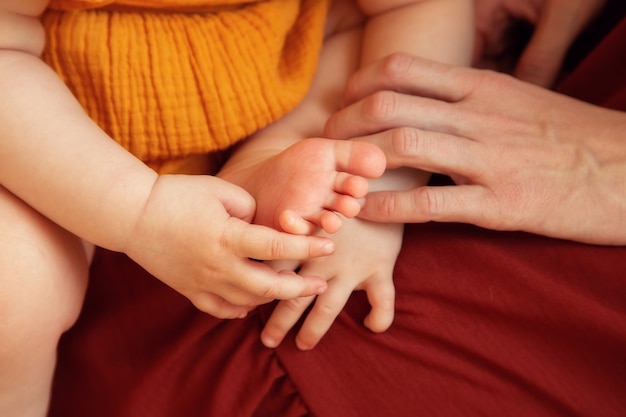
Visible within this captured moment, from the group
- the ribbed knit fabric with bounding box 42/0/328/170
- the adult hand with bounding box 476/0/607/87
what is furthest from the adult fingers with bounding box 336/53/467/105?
the adult hand with bounding box 476/0/607/87

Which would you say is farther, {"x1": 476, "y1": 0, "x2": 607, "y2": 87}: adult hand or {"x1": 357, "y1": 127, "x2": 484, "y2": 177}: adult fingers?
{"x1": 476, "y1": 0, "x2": 607, "y2": 87}: adult hand

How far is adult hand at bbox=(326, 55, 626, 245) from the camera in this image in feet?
2.05

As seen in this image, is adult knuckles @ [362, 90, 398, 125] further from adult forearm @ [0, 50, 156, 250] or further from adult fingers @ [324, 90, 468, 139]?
adult forearm @ [0, 50, 156, 250]

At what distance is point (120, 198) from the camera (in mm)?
590

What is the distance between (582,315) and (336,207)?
0.25m

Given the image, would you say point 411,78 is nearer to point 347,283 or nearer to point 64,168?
point 347,283

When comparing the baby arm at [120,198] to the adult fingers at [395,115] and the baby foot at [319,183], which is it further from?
the adult fingers at [395,115]

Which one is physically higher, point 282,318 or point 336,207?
point 336,207

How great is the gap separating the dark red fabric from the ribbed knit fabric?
17cm

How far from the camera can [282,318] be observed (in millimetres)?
628

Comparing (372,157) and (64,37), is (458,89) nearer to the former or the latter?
(372,157)

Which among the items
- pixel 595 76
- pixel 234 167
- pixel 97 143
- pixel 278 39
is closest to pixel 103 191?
pixel 97 143

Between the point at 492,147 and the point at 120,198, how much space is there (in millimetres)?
364

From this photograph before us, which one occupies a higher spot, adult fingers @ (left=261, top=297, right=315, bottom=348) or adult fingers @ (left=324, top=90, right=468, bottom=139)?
adult fingers @ (left=324, top=90, right=468, bottom=139)
